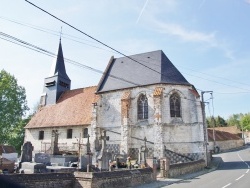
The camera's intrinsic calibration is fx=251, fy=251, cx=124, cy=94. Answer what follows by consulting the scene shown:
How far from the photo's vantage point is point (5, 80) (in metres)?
35.5

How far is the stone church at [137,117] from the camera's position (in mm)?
25672

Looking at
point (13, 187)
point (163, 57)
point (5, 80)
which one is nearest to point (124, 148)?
point (163, 57)

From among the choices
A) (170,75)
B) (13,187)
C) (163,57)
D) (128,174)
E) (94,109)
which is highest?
(163,57)

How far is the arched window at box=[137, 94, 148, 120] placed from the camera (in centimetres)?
2722

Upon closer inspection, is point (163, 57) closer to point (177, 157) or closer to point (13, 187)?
point (177, 157)

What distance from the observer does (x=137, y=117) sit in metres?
27.5

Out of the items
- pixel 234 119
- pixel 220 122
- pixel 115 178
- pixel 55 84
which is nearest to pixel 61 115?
pixel 55 84

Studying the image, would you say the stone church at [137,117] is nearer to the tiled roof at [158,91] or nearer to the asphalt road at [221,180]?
the tiled roof at [158,91]

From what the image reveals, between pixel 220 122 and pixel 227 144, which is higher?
pixel 220 122

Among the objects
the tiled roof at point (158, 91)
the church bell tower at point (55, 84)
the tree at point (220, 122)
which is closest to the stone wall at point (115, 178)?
the tiled roof at point (158, 91)

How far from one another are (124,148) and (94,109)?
6020mm

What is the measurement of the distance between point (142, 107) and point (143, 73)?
4.17 meters

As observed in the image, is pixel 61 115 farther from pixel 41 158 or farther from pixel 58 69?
pixel 41 158

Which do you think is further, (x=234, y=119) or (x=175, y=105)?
(x=234, y=119)
